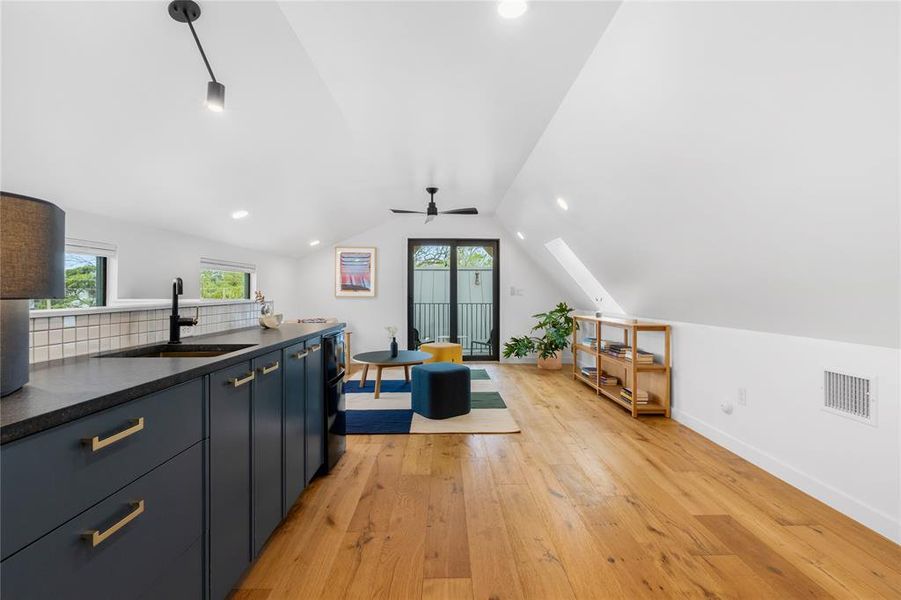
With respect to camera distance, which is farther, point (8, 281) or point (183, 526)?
point (183, 526)

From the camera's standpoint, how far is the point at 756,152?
1667 mm

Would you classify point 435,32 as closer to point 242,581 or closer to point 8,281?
point 8,281

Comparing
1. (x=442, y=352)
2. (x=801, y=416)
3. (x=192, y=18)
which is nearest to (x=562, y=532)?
(x=801, y=416)

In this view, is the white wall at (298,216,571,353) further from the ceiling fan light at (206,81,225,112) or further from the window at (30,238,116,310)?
the ceiling fan light at (206,81,225,112)

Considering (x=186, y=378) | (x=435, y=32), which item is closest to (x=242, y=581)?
(x=186, y=378)

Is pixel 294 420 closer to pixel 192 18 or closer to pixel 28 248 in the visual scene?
pixel 28 248

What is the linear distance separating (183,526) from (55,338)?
85 centimetres

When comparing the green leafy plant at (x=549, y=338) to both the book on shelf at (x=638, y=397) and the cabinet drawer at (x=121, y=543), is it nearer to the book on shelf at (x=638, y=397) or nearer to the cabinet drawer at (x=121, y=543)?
the book on shelf at (x=638, y=397)

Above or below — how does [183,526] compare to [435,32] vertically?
below

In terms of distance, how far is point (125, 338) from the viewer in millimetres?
1671

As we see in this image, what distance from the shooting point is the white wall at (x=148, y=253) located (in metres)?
2.57

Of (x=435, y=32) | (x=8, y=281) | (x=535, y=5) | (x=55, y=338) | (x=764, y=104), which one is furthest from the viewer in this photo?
(x=435, y=32)

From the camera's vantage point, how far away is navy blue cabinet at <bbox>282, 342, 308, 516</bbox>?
187cm

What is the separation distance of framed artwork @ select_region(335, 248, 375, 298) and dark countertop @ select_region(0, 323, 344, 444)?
4809mm
